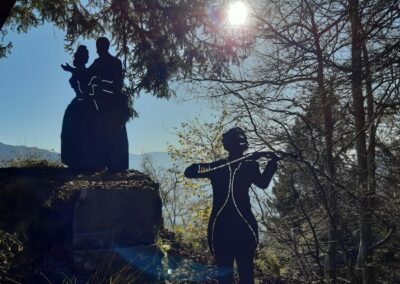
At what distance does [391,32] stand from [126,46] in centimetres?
632

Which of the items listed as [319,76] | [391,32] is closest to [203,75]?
[319,76]

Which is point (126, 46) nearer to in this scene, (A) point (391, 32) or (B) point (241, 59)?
(B) point (241, 59)

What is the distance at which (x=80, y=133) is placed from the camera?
7.68 meters

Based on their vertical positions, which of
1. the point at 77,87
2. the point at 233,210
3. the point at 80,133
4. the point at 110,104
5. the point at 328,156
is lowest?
the point at 233,210

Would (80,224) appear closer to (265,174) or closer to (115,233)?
(115,233)

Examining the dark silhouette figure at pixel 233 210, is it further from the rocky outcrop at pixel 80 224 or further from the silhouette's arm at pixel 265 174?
the rocky outcrop at pixel 80 224

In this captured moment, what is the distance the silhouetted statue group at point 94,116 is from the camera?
7648 mm

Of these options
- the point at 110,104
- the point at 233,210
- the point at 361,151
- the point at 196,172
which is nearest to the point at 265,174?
the point at 233,210

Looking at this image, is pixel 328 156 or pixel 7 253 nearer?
pixel 7 253

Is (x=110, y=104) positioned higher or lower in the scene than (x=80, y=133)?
higher

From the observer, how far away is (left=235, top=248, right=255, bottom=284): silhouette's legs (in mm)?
3582

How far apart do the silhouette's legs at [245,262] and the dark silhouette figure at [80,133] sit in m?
4.66

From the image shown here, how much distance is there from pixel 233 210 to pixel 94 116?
4.79 meters

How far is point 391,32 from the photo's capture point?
5.20 metres
